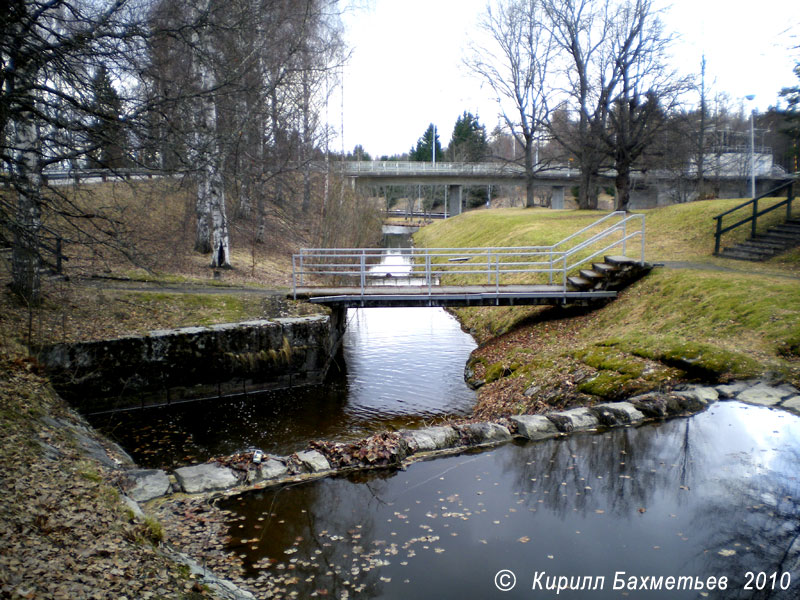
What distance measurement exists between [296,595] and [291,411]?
7.22 meters

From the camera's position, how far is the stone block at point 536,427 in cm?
841

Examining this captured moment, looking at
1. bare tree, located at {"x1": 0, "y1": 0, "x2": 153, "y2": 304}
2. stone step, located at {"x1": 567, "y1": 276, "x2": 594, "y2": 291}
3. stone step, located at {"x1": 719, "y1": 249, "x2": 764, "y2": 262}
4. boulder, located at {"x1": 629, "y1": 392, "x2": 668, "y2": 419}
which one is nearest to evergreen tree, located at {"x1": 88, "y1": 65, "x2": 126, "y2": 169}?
bare tree, located at {"x1": 0, "y1": 0, "x2": 153, "y2": 304}

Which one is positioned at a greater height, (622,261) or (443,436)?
(622,261)

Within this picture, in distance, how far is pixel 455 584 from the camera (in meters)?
5.20

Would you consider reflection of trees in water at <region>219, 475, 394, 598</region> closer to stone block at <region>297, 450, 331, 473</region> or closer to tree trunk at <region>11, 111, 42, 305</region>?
stone block at <region>297, 450, 331, 473</region>

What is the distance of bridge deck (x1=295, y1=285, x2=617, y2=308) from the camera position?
1481 centimetres

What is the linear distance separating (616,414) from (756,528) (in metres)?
3.20

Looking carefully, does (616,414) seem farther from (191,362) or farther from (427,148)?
(427,148)

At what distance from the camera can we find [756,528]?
571 cm

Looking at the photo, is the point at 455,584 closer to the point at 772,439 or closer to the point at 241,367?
the point at 772,439

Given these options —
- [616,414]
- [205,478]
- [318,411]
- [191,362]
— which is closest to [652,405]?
[616,414]

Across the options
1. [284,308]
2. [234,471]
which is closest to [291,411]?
[284,308]

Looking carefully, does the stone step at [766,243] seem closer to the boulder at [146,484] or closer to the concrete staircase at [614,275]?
the concrete staircase at [614,275]

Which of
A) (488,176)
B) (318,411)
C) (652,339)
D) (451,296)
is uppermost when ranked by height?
(488,176)
